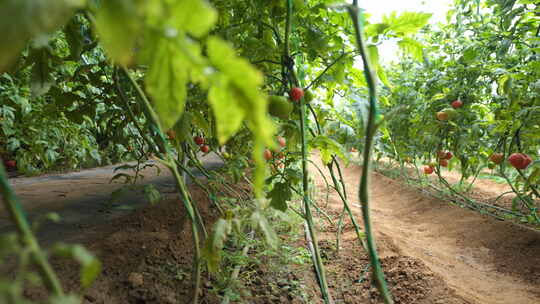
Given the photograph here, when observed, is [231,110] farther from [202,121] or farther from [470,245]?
[470,245]

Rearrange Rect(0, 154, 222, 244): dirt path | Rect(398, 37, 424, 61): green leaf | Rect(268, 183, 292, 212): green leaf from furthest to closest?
Rect(0, 154, 222, 244): dirt path
Rect(268, 183, 292, 212): green leaf
Rect(398, 37, 424, 61): green leaf

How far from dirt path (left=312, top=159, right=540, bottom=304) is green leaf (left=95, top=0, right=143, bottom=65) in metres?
1.49

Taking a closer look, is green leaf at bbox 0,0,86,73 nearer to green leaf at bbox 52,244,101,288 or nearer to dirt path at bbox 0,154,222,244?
green leaf at bbox 52,244,101,288

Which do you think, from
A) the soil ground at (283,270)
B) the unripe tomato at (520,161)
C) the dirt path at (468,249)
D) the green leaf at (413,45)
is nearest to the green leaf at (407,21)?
the green leaf at (413,45)

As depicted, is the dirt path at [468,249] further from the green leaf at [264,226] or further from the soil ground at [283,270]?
the green leaf at [264,226]

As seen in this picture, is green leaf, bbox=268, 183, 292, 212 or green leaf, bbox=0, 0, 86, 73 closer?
green leaf, bbox=0, 0, 86, 73

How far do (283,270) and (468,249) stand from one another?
181 centimetres

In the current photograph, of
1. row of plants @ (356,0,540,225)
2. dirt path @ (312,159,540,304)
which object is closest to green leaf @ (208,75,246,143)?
dirt path @ (312,159,540,304)

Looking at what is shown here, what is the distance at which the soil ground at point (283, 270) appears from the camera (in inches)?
42.0

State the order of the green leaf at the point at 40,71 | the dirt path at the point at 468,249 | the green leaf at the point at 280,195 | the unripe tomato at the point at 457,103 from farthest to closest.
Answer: the unripe tomato at the point at 457,103
the dirt path at the point at 468,249
the green leaf at the point at 280,195
the green leaf at the point at 40,71

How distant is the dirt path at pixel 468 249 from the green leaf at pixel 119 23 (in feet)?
4.88

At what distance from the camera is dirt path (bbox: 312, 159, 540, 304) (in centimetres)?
169

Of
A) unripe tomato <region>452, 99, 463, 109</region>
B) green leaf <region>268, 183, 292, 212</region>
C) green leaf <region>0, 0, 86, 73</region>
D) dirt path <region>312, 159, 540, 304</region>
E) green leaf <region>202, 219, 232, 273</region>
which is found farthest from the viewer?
unripe tomato <region>452, 99, 463, 109</region>

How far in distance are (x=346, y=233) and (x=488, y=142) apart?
168 cm
